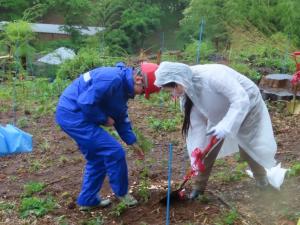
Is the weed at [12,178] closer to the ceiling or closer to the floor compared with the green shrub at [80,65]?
closer to the floor

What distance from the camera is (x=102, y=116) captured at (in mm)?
3645

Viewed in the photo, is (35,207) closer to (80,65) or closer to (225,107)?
(225,107)

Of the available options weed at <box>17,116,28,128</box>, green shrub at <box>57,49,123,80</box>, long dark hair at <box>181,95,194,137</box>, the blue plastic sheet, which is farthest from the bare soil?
green shrub at <box>57,49,123,80</box>

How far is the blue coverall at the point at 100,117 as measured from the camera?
139 inches

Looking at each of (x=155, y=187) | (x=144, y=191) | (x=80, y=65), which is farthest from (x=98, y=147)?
(x=80, y=65)

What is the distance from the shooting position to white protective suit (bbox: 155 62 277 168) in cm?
335

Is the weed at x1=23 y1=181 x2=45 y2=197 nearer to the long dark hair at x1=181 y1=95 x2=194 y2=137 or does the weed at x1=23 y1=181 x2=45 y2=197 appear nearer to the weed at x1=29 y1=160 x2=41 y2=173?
the weed at x1=29 y1=160 x2=41 y2=173

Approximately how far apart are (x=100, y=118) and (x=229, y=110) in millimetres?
936

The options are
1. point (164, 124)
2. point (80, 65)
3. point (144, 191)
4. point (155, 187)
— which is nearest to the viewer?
point (144, 191)

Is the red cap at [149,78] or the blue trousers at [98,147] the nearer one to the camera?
the red cap at [149,78]

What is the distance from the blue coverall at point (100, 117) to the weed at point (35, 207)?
45cm

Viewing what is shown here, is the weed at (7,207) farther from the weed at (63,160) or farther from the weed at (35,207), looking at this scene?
the weed at (63,160)

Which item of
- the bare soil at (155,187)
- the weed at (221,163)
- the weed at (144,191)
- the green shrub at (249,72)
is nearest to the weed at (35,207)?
the bare soil at (155,187)

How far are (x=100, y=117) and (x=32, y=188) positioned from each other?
134 cm
